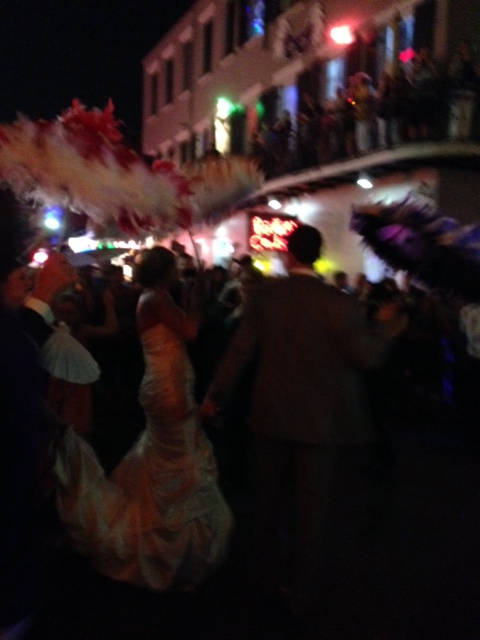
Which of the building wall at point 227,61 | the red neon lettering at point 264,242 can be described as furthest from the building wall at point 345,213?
the building wall at point 227,61

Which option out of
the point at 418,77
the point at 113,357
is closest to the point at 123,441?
the point at 113,357

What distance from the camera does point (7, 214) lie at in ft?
7.23

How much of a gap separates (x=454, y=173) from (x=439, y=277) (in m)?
8.83

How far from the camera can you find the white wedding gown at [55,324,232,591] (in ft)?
15.4

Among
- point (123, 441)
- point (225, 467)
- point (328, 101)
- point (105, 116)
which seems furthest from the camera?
point (328, 101)

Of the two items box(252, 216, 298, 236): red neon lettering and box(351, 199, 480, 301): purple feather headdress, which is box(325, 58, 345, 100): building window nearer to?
box(252, 216, 298, 236): red neon lettering

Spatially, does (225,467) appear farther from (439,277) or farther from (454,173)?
(454,173)

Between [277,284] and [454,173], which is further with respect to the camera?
[454,173]

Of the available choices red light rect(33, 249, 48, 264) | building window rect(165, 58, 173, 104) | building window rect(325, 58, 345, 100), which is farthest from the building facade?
red light rect(33, 249, 48, 264)

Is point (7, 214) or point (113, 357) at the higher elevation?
point (7, 214)

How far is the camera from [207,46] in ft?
85.1

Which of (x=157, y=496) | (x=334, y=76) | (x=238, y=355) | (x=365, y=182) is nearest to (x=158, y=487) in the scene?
(x=157, y=496)

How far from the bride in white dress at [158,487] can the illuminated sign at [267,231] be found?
8.12 metres

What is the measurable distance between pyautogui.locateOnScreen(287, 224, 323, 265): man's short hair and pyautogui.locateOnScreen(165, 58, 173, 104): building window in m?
26.8
